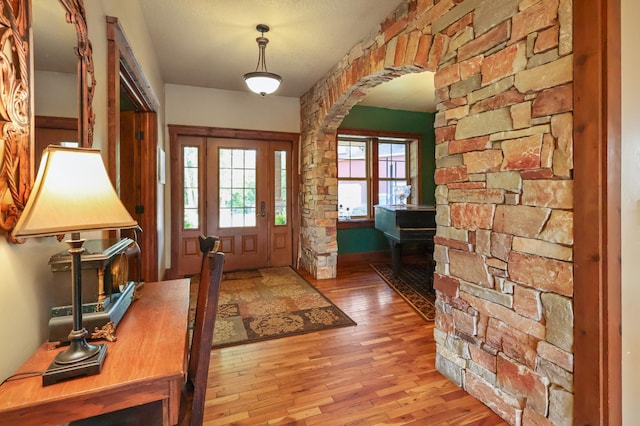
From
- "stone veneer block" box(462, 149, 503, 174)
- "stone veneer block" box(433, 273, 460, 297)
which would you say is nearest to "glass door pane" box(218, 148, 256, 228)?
"stone veneer block" box(433, 273, 460, 297)

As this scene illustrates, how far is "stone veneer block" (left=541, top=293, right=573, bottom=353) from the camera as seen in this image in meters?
1.36

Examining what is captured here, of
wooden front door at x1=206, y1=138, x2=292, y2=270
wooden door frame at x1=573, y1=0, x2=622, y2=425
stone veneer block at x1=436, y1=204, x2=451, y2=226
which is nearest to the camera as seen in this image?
wooden door frame at x1=573, y1=0, x2=622, y2=425

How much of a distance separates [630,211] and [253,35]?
319 centimetres

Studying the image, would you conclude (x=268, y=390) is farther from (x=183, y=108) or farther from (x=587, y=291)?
(x=183, y=108)

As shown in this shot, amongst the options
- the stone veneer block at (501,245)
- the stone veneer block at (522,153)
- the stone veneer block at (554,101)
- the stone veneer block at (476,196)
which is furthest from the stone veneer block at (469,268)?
the stone veneer block at (554,101)

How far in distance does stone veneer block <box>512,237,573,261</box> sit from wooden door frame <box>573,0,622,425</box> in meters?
0.05

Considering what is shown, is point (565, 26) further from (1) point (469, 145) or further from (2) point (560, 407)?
(2) point (560, 407)

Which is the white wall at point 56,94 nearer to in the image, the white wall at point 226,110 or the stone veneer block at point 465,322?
the stone veneer block at point 465,322

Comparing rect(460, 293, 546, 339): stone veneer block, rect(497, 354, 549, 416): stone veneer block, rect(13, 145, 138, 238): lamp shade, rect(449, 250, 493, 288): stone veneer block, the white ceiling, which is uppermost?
the white ceiling

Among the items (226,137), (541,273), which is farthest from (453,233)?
(226,137)

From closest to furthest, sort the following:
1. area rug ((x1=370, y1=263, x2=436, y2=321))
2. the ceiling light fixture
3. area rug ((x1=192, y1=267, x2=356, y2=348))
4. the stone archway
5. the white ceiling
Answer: the stone archway, the white ceiling, area rug ((x1=192, y1=267, x2=356, y2=348)), the ceiling light fixture, area rug ((x1=370, y1=263, x2=436, y2=321))

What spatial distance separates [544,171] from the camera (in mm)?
1447

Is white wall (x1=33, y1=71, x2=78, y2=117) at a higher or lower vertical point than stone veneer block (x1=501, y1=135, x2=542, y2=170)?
higher

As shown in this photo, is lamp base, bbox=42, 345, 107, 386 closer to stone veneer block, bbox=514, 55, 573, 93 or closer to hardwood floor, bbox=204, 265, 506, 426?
hardwood floor, bbox=204, 265, 506, 426
